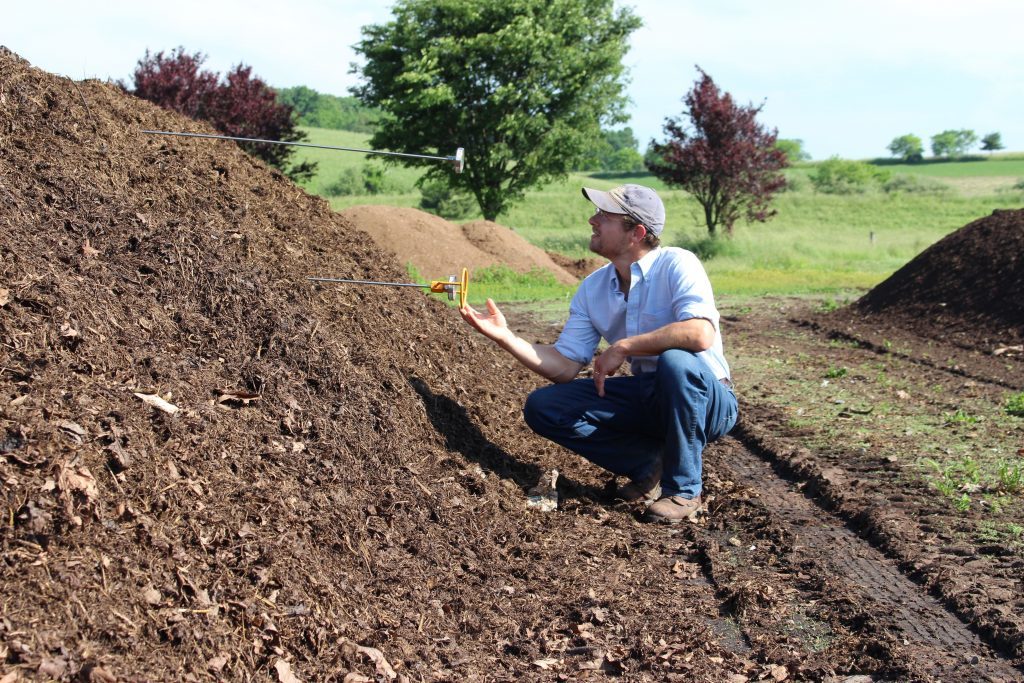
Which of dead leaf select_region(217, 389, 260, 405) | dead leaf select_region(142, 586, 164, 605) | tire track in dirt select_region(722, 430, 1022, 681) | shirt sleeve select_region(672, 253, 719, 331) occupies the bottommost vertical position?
tire track in dirt select_region(722, 430, 1022, 681)

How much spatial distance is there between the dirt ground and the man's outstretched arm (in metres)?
0.56

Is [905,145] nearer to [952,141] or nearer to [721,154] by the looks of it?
[952,141]

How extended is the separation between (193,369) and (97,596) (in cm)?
149

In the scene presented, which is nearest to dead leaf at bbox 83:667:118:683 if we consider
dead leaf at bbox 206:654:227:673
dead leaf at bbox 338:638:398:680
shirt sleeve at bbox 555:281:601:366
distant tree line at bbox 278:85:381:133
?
dead leaf at bbox 206:654:227:673

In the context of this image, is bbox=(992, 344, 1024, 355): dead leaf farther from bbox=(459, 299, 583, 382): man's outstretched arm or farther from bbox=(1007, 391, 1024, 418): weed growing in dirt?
bbox=(459, 299, 583, 382): man's outstretched arm

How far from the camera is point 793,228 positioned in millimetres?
36312

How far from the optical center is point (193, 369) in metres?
4.30

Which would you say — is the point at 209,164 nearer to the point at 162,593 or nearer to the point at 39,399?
the point at 39,399

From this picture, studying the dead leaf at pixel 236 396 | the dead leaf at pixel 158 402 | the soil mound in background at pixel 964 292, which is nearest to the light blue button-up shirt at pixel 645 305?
the dead leaf at pixel 236 396

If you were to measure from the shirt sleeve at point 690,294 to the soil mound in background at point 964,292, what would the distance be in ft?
24.1

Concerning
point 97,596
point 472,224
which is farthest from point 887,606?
point 472,224

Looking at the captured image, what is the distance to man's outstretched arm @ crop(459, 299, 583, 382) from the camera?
196 inches

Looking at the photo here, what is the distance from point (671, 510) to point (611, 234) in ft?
4.75

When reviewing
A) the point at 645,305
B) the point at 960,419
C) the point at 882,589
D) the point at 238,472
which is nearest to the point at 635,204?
the point at 645,305
